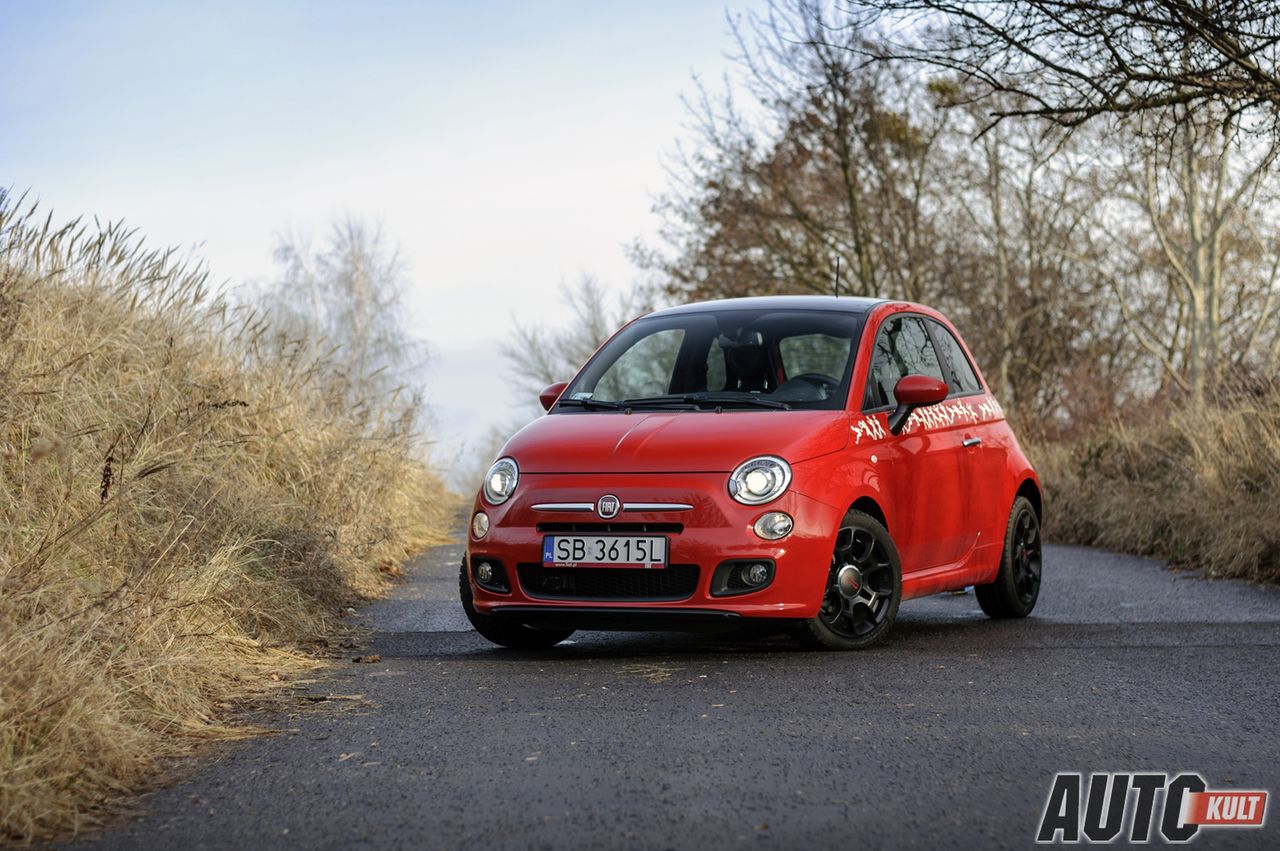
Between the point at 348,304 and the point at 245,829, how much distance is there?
5387 centimetres

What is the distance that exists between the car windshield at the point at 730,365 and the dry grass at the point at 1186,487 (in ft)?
16.0

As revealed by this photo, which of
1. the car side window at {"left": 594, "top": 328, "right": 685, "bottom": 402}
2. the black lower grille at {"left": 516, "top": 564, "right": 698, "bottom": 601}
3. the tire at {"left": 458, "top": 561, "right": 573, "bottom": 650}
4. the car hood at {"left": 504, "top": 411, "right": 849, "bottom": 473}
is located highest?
the car side window at {"left": 594, "top": 328, "right": 685, "bottom": 402}

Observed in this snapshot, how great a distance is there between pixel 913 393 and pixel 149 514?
388cm

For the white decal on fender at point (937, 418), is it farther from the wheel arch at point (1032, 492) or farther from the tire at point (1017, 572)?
the tire at point (1017, 572)

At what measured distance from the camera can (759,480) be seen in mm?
6930

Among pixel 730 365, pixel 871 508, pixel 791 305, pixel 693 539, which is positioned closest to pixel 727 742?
pixel 693 539

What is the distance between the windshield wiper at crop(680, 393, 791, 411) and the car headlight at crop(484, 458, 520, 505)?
3.31 feet

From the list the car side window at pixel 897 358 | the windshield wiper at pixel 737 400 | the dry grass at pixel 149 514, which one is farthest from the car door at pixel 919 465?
the dry grass at pixel 149 514

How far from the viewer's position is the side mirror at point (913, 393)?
7.75 meters

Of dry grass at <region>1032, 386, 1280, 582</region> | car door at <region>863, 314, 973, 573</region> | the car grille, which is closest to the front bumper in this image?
the car grille

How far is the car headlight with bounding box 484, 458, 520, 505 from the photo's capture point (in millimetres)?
7277

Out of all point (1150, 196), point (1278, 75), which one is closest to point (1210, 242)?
point (1150, 196)

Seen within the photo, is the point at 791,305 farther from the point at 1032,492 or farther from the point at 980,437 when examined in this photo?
the point at 1032,492

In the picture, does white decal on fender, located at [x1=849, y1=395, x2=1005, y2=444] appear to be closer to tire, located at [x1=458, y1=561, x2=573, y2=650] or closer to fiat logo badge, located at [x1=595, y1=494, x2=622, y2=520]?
fiat logo badge, located at [x1=595, y1=494, x2=622, y2=520]
